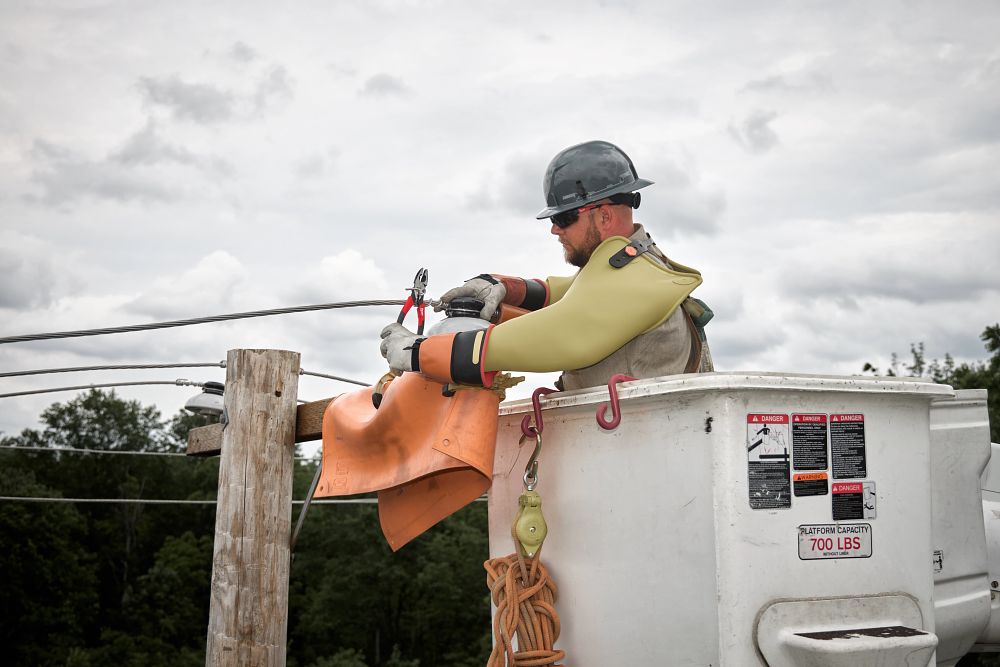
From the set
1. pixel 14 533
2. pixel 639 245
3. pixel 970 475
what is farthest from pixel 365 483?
pixel 14 533

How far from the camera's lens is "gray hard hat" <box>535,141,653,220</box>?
3.40 meters

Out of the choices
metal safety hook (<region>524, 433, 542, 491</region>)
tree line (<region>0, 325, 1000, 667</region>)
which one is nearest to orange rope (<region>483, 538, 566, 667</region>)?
metal safety hook (<region>524, 433, 542, 491</region>)

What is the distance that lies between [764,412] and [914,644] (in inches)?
29.4

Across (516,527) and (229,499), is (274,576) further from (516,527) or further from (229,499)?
(516,527)

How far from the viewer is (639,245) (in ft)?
10.6

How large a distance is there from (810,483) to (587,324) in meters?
0.80

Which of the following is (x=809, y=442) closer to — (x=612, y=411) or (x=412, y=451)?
(x=612, y=411)

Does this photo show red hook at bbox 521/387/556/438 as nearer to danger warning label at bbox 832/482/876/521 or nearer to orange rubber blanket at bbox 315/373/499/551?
orange rubber blanket at bbox 315/373/499/551

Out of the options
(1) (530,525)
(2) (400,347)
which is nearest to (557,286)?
(2) (400,347)

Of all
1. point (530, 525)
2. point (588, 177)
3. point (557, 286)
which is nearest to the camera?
point (530, 525)

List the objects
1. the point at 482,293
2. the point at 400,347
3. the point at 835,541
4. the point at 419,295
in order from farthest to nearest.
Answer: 1. the point at 419,295
2. the point at 482,293
3. the point at 400,347
4. the point at 835,541

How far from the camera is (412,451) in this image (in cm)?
332

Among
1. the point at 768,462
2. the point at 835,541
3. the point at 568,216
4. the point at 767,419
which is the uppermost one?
the point at 568,216

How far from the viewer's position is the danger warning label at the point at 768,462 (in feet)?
8.56
